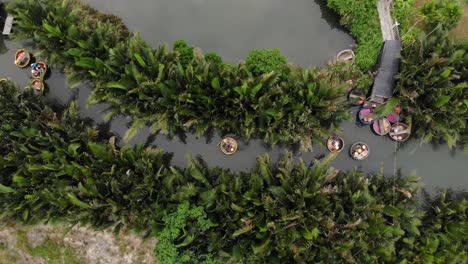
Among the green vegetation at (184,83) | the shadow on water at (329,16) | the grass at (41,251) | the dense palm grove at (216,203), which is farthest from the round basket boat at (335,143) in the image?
the grass at (41,251)

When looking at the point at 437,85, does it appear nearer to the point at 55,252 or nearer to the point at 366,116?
the point at 366,116

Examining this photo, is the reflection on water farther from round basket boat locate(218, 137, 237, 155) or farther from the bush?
round basket boat locate(218, 137, 237, 155)

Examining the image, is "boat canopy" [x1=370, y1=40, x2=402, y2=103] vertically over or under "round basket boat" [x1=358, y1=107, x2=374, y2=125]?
over

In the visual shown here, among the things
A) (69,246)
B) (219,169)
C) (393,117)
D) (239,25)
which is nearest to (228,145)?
(219,169)

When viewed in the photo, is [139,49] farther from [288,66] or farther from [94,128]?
[288,66]

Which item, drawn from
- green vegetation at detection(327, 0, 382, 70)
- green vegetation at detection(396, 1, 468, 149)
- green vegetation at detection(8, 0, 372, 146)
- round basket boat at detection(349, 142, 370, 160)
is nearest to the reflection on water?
green vegetation at detection(327, 0, 382, 70)

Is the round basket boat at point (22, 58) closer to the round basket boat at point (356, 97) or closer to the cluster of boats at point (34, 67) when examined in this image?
the cluster of boats at point (34, 67)
